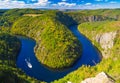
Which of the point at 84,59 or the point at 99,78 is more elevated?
the point at 99,78

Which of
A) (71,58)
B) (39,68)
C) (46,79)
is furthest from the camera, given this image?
(71,58)

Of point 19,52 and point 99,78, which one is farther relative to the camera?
point 19,52

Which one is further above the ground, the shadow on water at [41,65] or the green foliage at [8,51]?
the green foliage at [8,51]

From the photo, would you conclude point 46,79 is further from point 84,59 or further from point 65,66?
point 84,59

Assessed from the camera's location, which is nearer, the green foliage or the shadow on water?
the shadow on water

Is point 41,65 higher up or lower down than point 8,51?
lower down

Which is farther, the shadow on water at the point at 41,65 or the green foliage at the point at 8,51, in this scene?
the green foliage at the point at 8,51

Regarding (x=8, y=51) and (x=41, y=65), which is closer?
(x=41, y=65)

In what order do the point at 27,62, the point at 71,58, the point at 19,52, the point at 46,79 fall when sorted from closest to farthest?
the point at 46,79, the point at 27,62, the point at 71,58, the point at 19,52

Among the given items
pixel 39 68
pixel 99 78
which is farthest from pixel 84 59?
pixel 99 78

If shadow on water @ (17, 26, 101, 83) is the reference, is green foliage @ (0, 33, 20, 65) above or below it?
above
